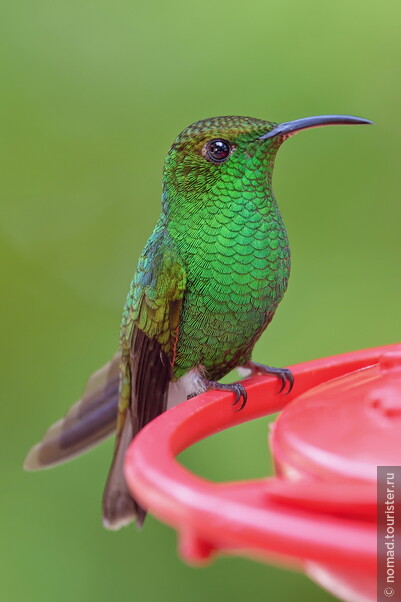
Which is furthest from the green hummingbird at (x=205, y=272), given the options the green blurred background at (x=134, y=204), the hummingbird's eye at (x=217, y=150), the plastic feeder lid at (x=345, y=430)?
the green blurred background at (x=134, y=204)

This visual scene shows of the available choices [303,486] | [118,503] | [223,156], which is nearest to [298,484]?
[303,486]

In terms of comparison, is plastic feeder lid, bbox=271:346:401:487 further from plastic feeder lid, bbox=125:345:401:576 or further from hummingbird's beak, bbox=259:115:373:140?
hummingbird's beak, bbox=259:115:373:140

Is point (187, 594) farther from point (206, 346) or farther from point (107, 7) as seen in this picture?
point (107, 7)

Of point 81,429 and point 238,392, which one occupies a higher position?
point 238,392

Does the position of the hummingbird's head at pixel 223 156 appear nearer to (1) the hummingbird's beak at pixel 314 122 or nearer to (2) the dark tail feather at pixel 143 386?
(1) the hummingbird's beak at pixel 314 122

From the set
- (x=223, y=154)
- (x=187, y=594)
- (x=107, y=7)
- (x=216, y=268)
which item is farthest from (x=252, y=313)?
(x=107, y=7)

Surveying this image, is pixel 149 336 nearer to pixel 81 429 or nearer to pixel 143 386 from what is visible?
pixel 143 386
